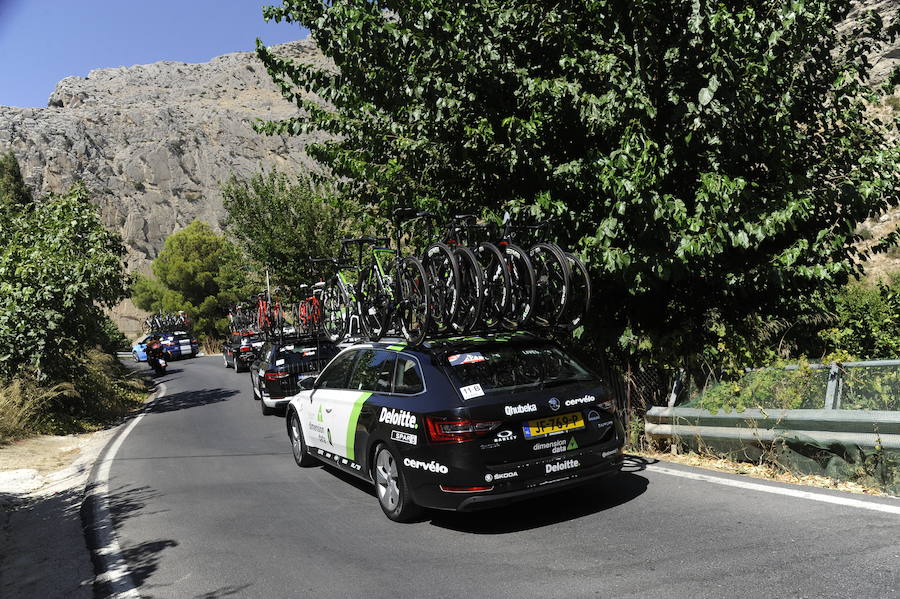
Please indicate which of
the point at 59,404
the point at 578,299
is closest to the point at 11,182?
the point at 59,404

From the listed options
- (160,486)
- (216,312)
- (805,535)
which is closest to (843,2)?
(805,535)

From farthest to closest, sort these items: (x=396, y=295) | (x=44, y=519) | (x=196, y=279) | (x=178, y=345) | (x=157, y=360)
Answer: (x=196, y=279)
(x=178, y=345)
(x=157, y=360)
(x=396, y=295)
(x=44, y=519)

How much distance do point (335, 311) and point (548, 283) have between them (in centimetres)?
525

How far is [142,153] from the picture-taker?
287ft

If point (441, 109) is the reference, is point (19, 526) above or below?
below

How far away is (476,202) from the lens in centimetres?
937

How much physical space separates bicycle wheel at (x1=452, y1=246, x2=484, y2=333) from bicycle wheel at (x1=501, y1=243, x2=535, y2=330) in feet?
1.15

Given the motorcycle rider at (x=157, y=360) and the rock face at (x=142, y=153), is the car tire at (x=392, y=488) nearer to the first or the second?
the motorcycle rider at (x=157, y=360)

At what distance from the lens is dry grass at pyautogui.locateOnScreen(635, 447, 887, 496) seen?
557cm

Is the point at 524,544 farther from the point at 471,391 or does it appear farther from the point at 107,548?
the point at 107,548

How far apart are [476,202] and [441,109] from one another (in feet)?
5.12

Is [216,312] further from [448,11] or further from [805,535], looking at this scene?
[805,535]

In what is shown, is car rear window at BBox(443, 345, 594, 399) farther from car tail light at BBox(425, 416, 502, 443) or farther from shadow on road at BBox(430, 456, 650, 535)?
shadow on road at BBox(430, 456, 650, 535)

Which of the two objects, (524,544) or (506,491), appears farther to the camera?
(506,491)
